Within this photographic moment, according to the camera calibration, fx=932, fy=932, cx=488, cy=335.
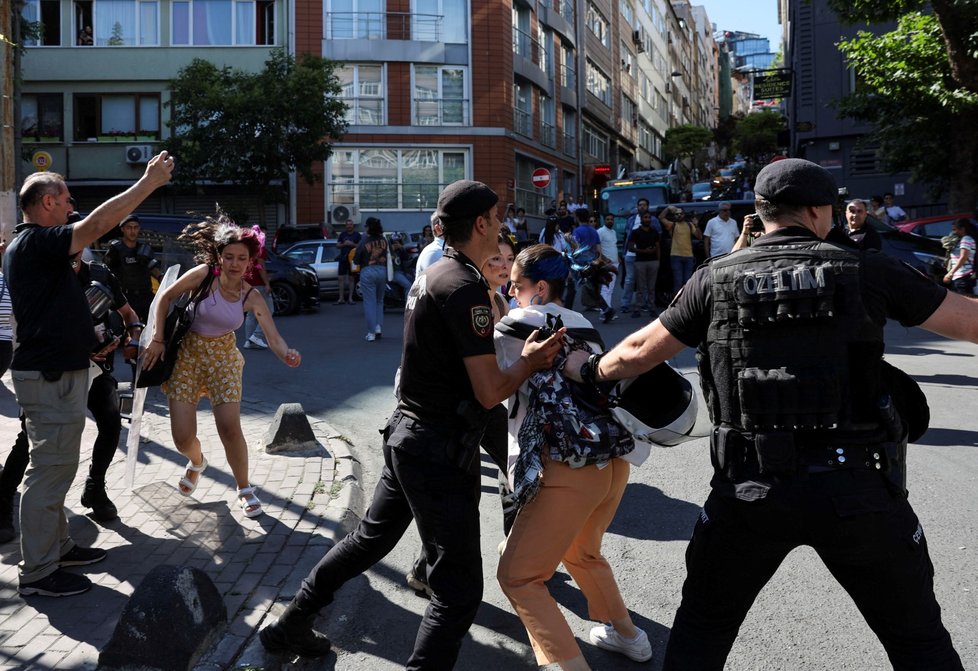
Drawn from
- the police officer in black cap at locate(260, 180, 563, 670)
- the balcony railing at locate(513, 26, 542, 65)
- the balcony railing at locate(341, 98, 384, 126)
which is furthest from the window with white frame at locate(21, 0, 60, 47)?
the police officer in black cap at locate(260, 180, 563, 670)

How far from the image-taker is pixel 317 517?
5469mm

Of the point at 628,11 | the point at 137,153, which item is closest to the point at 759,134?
the point at 628,11

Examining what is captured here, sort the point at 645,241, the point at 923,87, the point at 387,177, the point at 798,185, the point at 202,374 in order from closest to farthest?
the point at 798,185 < the point at 202,374 < the point at 645,241 < the point at 923,87 < the point at 387,177

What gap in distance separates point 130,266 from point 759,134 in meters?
69.8

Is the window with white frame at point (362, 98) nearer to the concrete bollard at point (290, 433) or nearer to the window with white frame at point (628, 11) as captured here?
the concrete bollard at point (290, 433)

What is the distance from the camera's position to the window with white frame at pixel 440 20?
109 ft

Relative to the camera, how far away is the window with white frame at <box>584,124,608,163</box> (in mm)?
48344

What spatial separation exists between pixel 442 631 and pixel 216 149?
27054 mm

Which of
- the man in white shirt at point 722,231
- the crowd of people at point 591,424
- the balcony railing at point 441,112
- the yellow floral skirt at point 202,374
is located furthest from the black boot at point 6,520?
the balcony railing at point 441,112

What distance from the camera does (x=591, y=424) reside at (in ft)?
11.2

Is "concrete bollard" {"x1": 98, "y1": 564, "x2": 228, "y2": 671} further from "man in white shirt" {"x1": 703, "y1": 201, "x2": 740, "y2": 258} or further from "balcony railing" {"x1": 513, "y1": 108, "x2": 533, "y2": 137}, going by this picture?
"balcony railing" {"x1": 513, "y1": 108, "x2": 533, "y2": 137}

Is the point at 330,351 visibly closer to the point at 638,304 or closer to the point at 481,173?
the point at 638,304

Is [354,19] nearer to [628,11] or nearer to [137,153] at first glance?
[137,153]

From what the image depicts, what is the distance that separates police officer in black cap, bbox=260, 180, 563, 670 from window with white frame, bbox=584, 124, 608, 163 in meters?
45.8
